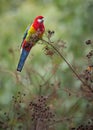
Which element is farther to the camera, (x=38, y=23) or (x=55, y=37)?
(x=55, y=37)

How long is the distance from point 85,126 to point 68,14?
5241 mm

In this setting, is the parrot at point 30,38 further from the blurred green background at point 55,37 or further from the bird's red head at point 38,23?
the blurred green background at point 55,37

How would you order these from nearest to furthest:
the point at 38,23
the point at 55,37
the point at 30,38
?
1. the point at 30,38
2. the point at 38,23
3. the point at 55,37

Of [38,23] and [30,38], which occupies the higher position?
[38,23]

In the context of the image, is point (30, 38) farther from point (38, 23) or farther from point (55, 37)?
point (55, 37)

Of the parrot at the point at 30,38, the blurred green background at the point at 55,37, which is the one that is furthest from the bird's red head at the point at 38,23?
the blurred green background at the point at 55,37

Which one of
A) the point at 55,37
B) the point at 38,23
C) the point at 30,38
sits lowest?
the point at 30,38

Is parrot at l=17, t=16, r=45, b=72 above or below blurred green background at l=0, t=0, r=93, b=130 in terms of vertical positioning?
below

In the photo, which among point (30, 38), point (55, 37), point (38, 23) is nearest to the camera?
point (30, 38)

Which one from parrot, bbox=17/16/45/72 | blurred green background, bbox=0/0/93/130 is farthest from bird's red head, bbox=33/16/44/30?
blurred green background, bbox=0/0/93/130

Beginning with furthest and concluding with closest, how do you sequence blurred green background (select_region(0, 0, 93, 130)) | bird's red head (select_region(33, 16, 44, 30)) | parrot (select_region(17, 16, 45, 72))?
blurred green background (select_region(0, 0, 93, 130))
bird's red head (select_region(33, 16, 44, 30))
parrot (select_region(17, 16, 45, 72))

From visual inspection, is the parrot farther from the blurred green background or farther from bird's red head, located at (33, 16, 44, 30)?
the blurred green background

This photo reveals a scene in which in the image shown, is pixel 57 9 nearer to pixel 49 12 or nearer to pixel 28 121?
pixel 49 12

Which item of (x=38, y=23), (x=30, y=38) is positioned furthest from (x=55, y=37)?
(x=30, y=38)
